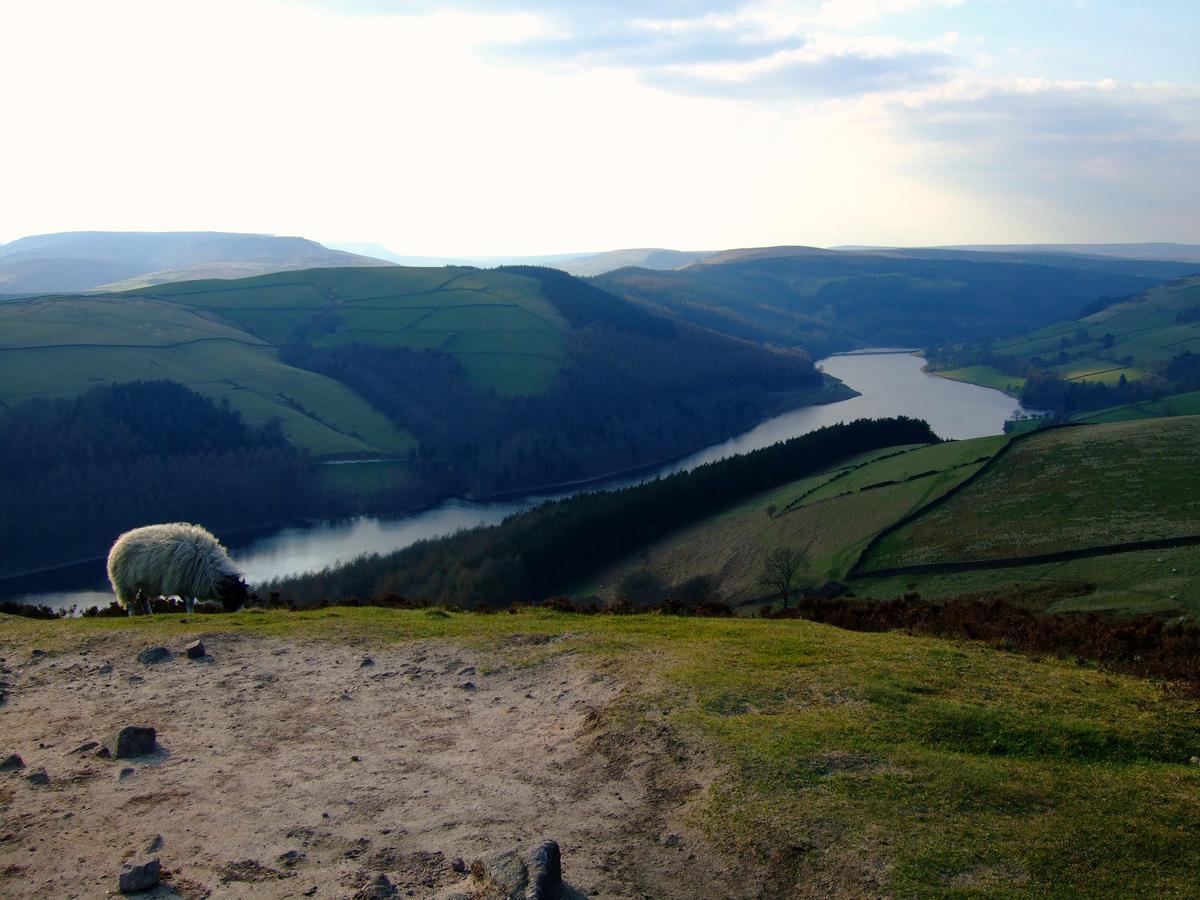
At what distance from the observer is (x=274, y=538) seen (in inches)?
3506

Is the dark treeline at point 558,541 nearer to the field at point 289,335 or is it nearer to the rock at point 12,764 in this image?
the rock at point 12,764

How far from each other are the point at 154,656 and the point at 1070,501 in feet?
125

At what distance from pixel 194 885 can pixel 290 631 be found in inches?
339

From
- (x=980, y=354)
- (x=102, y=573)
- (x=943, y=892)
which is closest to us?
(x=943, y=892)

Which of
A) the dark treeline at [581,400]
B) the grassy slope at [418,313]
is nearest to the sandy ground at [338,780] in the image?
the dark treeline at [581,400]

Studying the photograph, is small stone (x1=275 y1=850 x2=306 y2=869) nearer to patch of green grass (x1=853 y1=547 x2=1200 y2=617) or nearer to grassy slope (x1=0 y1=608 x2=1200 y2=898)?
grassy slope (x1=0 y1=608 x2=1200 y2=898)

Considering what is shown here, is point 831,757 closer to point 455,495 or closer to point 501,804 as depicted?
point 501,804

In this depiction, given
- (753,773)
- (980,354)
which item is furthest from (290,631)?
(980,354)

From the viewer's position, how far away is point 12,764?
10.4 m

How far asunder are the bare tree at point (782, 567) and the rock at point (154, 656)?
25.3 meters

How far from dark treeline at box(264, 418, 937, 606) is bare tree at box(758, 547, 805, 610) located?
14248mm

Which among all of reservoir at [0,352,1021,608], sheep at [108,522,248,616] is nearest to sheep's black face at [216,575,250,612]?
sheep at [108,522,248,616]

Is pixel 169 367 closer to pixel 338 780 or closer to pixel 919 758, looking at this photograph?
pixel 338 780

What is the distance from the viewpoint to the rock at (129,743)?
1065 centimetres
